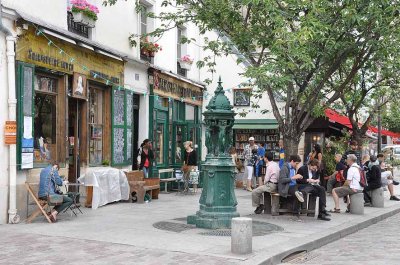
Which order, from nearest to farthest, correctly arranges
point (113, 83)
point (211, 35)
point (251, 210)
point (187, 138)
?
point (251, 210), point (113, 83), point (187, 138), point (211, 35)

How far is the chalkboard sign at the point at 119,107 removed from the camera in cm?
1445

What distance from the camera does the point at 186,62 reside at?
755 inches

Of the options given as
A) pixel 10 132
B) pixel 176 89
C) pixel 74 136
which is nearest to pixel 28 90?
pixel 10 132

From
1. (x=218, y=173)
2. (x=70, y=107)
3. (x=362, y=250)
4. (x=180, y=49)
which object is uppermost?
(x=180, y=49)

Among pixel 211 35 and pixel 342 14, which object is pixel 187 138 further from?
pixel 342 14

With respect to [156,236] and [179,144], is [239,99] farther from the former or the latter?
[156,236]

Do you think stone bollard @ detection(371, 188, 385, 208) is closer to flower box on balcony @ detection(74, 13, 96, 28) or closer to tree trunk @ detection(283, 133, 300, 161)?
tree trunk @ detection(283, 133, 300, 161)

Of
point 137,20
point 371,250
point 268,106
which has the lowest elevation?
point 371,250

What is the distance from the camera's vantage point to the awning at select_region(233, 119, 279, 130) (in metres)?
22.5

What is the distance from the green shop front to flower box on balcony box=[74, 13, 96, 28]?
11.6 ft

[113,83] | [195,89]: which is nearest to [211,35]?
[195,89]

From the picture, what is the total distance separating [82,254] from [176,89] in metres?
11.4

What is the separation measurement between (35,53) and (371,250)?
748 centimetres

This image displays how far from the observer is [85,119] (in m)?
13.2
